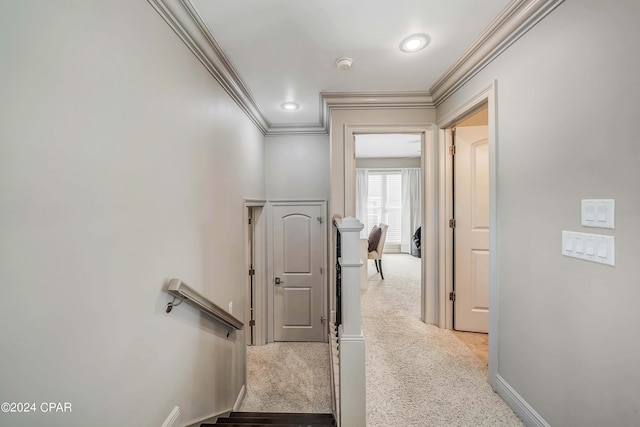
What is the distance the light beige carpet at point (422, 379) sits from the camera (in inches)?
64.4

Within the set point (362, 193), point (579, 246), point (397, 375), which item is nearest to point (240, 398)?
point (397, 375)

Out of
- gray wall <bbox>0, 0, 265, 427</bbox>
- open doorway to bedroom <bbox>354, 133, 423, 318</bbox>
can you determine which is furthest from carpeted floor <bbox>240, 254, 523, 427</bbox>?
open doorway to bedroom <bbox>354, 133, 423, 318</bbox>

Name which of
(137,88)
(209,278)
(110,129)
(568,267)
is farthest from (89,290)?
(568,267)

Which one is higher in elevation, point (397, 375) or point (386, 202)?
point (386, 202)

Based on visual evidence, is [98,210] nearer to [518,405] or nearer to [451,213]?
[518,405]

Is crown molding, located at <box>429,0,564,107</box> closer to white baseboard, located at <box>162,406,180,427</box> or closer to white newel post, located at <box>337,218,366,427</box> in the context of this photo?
white newel post, located at <box>337,218,366,427</box>

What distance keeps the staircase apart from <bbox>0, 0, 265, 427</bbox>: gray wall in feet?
1.89

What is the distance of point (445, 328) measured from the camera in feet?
8.85

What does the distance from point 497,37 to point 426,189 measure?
139 cm

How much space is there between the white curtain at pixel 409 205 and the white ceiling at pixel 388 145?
0.59 meters

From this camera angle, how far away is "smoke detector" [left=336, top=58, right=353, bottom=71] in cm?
213

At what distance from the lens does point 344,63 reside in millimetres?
2160

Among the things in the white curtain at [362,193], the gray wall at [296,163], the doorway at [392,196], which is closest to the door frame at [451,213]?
the gray wall at [296,163]

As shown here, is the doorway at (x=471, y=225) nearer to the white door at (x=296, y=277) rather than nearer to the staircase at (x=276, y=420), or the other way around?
the staircase at (x=276, y=420)
